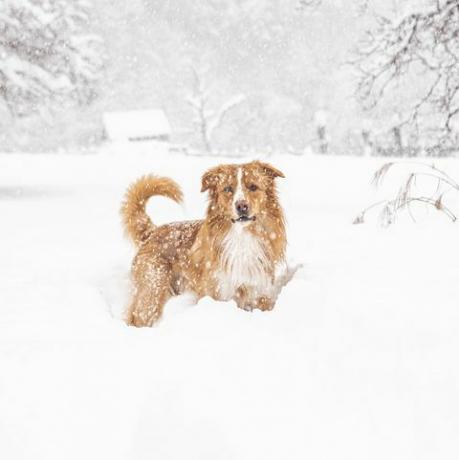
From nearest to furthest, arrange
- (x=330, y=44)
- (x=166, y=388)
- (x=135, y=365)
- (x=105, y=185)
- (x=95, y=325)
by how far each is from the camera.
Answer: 1. (x=166, y=388)
2. (x=135, y=365)
3. (x=95, y=325)
4. (x=105, y=185)
5. (x=330, y=44)

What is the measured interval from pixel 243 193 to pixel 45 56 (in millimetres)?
12657

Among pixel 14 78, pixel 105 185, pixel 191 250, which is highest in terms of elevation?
pixel 14 78

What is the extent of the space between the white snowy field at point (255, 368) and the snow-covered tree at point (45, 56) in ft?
33.6

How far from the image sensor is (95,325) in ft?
13.0

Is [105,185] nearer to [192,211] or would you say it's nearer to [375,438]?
[192,211]

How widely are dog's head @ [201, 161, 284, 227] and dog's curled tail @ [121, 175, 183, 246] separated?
0.60 m

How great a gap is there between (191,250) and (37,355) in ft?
5.94

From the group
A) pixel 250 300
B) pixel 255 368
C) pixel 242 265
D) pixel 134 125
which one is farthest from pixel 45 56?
pixel 134 125

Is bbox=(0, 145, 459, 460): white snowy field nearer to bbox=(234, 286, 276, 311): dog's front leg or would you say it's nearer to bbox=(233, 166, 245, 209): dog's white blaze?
bbox=(234, 286, 276, 311): dog's front leg

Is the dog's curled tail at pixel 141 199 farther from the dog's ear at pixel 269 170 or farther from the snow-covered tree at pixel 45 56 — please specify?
the snow-covered tree at pixel 45 56

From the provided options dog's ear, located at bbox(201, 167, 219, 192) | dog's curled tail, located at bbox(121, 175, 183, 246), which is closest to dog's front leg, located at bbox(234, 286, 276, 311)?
dog's ear, located at bbox(201, 167, 219, 192)

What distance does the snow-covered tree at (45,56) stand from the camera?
45.6 ft

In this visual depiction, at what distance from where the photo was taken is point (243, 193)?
4.45m

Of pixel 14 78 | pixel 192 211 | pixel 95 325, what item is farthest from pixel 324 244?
pixel 14 78
